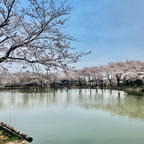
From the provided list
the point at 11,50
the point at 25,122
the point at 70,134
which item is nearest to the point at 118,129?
the point at 70,134

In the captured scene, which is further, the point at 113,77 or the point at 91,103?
the point at 113,77

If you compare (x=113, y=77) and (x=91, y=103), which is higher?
(x=113, y=77)

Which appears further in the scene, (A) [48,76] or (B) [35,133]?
(B) [35,133]

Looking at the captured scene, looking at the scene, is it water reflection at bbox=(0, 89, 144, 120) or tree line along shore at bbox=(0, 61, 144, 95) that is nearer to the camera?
water reflection at bbox=(0, 89, 144, 120)

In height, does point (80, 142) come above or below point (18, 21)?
below

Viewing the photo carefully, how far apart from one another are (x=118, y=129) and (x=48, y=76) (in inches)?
181

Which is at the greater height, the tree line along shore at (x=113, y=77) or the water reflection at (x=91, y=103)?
the tree line along shore at (x=113, y=77)

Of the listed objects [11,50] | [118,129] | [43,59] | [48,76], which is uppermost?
[11,50]

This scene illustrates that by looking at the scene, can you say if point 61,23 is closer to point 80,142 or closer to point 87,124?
point 80,142

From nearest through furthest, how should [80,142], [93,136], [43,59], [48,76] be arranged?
[43,59]
[48,76]
[80,142]
[93,136]

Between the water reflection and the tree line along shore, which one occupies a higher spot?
the tree line along shore

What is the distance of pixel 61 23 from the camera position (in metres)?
4.45

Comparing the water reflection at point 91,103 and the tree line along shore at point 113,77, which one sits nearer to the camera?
the water reflection at point 91,103

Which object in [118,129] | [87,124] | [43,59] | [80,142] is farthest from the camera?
[87,124]
